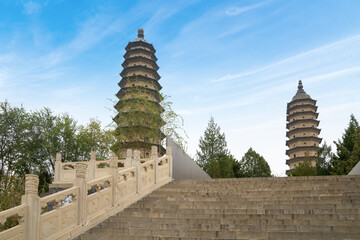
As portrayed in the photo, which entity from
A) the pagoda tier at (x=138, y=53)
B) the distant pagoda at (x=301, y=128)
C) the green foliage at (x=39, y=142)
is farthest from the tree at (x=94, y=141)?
the distant pagoda at (x=301, y=128)

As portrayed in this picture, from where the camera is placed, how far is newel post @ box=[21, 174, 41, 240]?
5867 millimetres

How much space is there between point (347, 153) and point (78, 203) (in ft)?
78.1

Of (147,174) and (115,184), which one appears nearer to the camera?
(115,184)

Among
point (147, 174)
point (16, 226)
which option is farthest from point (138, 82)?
point (16, 226)

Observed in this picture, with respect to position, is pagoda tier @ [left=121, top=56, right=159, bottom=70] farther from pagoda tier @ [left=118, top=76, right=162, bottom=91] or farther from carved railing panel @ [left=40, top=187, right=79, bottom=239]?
carved railing panel @ [left=40, top=187, right=79, bottom=239]

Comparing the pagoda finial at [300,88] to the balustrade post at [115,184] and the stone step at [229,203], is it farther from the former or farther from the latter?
the balustrade post at [115,184]

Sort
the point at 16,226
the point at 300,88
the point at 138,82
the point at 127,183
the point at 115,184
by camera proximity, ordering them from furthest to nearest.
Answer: the point at 300,88 < the point at 138,82 < the point at 127,183 < the point at 115,184 < the point at 16,226

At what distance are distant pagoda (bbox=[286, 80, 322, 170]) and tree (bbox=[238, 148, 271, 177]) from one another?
1329cm

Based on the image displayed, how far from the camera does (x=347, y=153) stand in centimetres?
2614

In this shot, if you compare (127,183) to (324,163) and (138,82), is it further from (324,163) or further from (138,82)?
(138,82)

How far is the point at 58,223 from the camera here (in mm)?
6527

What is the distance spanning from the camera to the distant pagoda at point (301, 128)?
45.3m

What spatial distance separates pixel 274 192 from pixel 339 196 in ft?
5.15

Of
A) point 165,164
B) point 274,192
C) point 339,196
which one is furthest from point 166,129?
point 339,196
